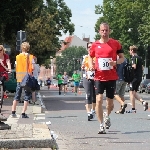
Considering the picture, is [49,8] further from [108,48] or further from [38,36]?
[108,48]

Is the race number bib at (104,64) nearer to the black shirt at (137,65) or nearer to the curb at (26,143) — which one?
the curb at (26,143)

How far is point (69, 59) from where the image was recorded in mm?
186500

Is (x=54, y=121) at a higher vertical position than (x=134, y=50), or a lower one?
lower

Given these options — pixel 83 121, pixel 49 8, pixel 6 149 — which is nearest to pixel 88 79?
pixel 83 121

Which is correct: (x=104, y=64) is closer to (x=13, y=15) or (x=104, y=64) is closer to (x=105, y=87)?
(x=105, y=87)

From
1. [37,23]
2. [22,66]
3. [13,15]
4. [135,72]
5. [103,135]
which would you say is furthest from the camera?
[37,23]

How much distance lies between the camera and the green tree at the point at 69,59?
184m

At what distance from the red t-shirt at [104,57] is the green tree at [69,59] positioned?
6730 inches

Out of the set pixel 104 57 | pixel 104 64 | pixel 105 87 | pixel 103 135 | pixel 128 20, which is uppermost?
pixel 128 20

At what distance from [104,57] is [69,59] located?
6922 inches

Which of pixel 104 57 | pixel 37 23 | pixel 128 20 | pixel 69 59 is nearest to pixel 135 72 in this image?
pixel 104 57

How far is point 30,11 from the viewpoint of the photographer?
33000mm

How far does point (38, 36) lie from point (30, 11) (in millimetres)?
26338

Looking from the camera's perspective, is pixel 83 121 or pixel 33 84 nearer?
pixel 83 121
